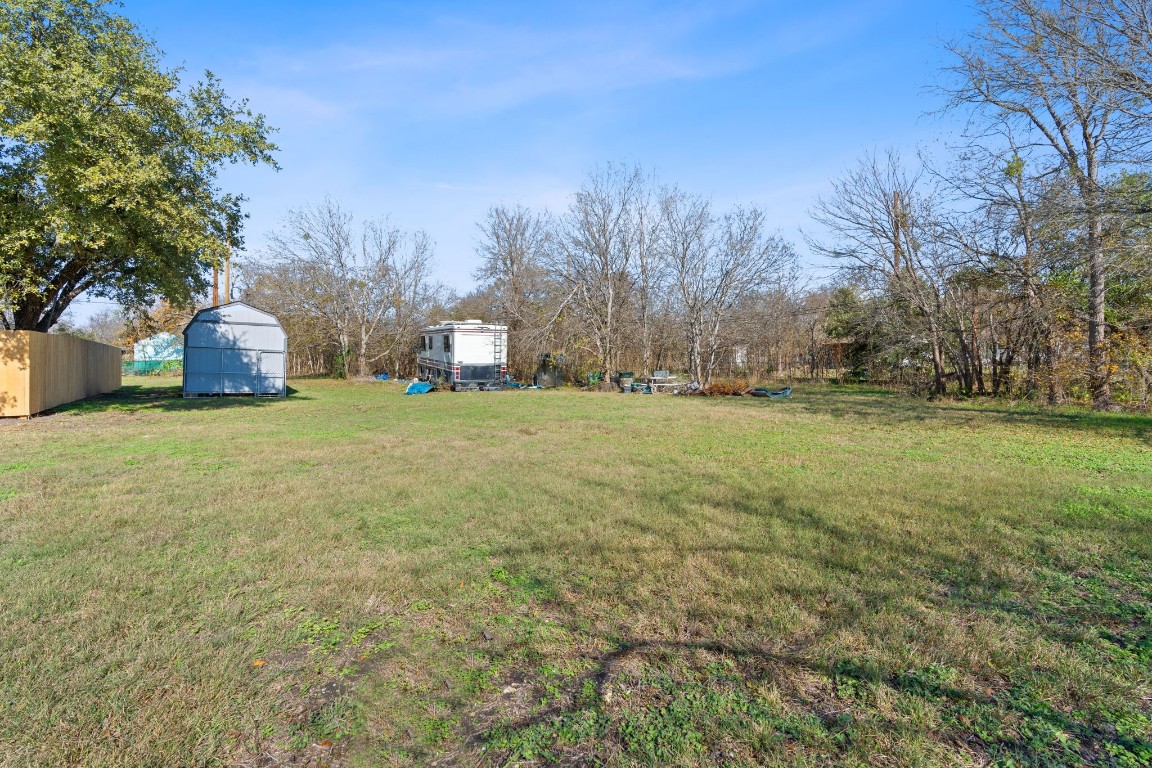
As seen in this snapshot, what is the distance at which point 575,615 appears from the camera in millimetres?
3174

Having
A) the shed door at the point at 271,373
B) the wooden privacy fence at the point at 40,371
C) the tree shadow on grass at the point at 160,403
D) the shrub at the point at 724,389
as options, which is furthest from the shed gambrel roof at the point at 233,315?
the shrub at the point at 724,389

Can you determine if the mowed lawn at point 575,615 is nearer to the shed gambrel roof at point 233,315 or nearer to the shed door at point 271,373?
the shed gambrel roof at point 233,315

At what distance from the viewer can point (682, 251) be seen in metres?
23.1

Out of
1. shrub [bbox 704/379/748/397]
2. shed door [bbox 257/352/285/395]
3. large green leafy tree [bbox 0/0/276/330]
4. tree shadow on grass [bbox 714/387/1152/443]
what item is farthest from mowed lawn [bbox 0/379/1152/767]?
shed door [bbox 257/352/285/395]

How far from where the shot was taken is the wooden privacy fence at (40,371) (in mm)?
11656

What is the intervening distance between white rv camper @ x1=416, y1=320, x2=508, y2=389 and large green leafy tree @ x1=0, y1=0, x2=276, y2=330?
9.18m

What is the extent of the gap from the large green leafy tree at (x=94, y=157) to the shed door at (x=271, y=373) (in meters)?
5.36

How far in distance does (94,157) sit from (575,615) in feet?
43.4

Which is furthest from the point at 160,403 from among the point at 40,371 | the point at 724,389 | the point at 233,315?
the point at 724,389

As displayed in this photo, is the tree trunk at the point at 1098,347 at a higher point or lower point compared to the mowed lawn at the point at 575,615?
higher

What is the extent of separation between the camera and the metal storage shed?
1805cm

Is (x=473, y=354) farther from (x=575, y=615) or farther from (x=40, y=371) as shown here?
(x=575, y=615)

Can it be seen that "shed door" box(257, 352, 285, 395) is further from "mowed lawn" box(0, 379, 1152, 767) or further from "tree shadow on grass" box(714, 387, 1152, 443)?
"tree shadow on grass" box(714, 387, 1152, 443)

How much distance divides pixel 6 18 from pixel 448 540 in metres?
14.2
